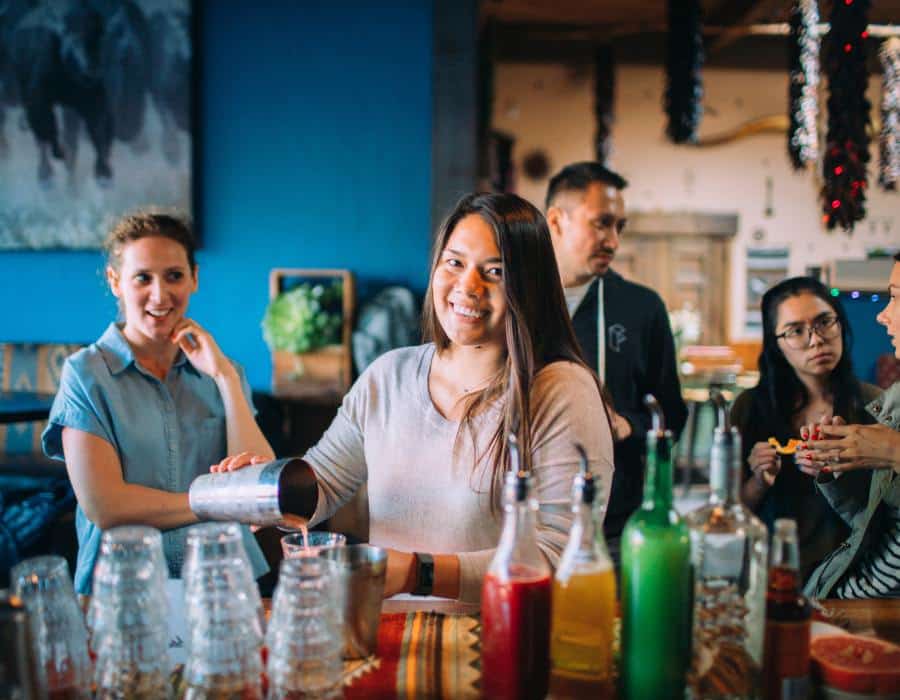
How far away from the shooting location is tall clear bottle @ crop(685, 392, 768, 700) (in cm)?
91

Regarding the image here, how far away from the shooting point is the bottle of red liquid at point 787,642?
2.99ft

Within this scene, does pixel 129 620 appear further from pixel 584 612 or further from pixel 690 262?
pixel 690 262

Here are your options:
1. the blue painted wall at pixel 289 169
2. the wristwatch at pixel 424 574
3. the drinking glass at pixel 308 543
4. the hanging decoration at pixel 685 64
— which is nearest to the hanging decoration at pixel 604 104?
the hanging decoration at pixel 685 64

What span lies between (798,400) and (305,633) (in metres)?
1.36

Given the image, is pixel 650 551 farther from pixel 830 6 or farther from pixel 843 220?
pixel 830 6

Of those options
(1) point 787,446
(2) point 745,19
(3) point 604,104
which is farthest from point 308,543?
(2) point 745,19

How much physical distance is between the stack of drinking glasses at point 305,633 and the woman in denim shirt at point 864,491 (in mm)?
1061

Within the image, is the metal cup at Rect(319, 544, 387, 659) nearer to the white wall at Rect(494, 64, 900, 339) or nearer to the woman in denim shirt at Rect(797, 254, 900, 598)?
the woman in denim shirt at Rect(797, 254, 900, 598)

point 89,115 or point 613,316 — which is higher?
point 89,115

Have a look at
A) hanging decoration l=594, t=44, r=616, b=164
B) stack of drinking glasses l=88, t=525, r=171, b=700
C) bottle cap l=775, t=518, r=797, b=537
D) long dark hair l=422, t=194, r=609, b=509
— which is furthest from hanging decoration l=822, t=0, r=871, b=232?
hanging decoration l=594, t=44, r=616, b=164

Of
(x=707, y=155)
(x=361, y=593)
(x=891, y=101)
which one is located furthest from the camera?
(x=707, y=155)

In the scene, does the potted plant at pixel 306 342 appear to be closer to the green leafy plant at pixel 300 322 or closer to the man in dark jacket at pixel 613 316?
the green leafy plant at pixel 300 322

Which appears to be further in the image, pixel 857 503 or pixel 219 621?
pixel 857 503

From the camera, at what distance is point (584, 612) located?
36.5 inches
